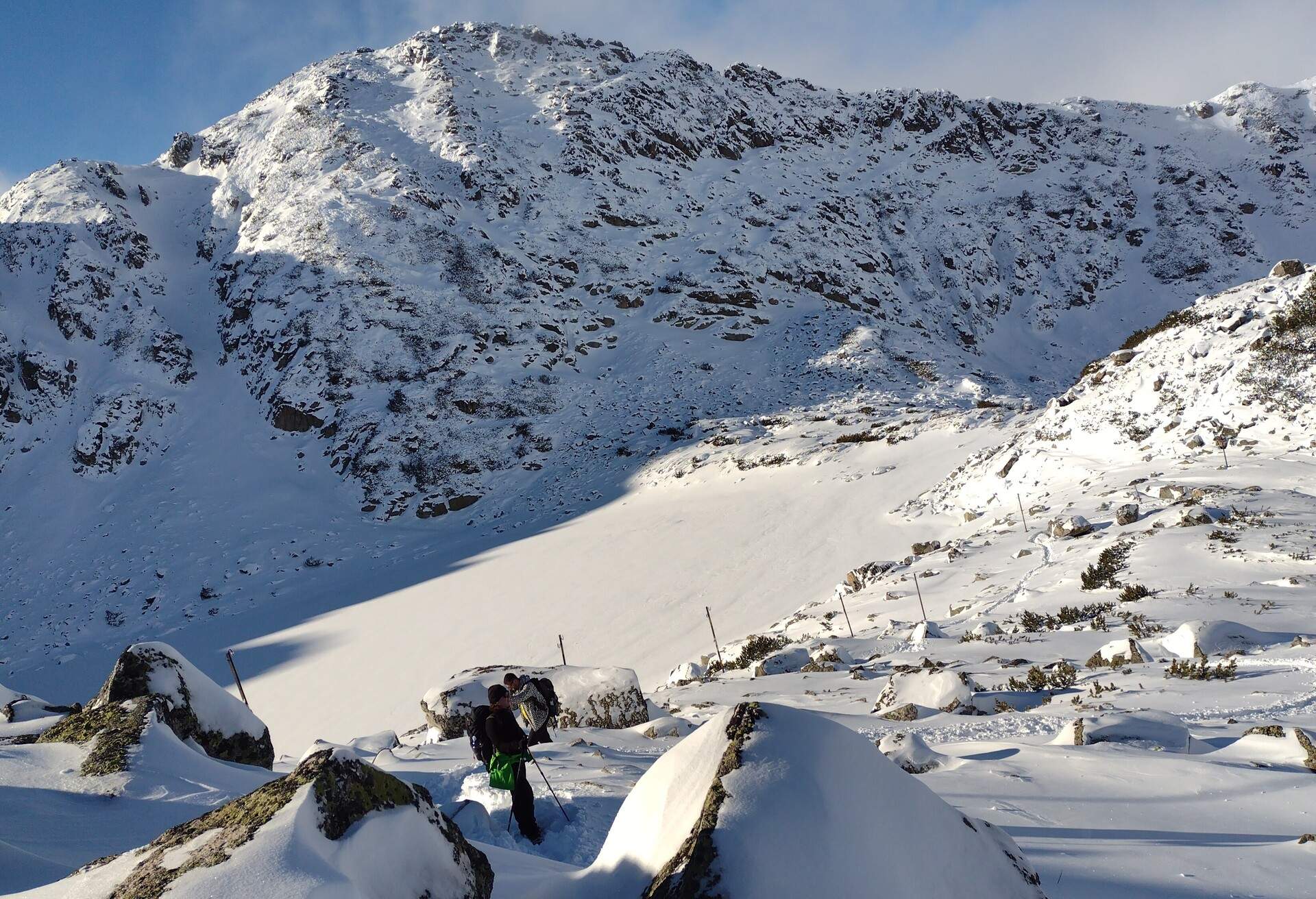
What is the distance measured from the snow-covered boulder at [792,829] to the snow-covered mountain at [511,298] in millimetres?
13541

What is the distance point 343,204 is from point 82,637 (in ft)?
113

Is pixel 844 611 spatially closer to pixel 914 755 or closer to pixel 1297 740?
pixel 914 755

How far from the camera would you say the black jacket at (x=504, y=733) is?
5.07 m

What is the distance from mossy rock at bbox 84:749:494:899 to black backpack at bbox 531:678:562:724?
5.06 m

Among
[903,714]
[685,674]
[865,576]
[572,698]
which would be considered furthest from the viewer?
[865,576]

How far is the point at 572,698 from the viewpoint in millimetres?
9133

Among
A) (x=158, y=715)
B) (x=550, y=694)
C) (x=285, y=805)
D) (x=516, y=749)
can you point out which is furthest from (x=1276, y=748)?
(x=158, y=715)

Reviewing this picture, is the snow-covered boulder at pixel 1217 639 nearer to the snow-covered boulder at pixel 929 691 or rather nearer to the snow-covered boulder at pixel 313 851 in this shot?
the snow-covered boulder at pixel 929 691

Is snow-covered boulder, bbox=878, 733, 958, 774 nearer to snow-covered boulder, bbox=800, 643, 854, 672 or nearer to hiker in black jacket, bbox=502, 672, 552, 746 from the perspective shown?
hiker in black jacket, bbox=502, 672, 552, 746

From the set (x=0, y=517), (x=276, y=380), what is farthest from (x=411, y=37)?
(x=0, y=517)

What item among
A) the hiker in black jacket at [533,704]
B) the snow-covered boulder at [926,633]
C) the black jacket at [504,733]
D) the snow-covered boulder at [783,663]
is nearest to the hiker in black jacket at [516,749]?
the black jacket at [504,733]

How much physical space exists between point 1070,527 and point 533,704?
12.0 meters

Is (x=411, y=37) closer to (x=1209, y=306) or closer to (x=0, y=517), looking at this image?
(x=0, y=517)

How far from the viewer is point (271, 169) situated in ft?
194
